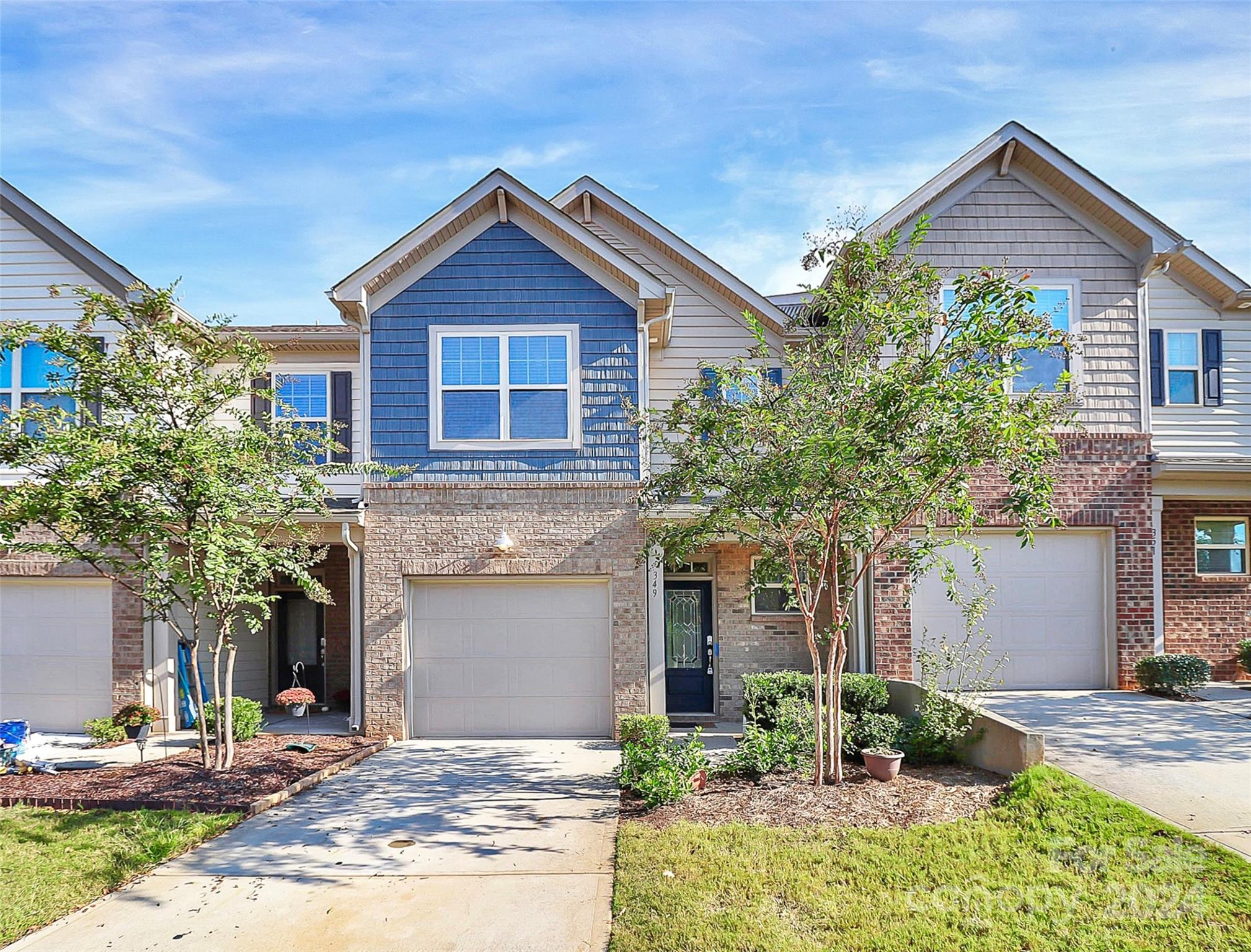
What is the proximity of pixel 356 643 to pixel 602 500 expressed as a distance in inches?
161

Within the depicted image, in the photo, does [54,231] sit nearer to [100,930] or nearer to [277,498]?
[277,498]

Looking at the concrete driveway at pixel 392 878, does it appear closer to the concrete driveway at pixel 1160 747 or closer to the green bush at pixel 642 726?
the green bush at pixel 642 726

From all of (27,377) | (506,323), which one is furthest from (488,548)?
(27,377)

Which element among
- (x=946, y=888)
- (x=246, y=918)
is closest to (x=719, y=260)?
(x=946, y=888)

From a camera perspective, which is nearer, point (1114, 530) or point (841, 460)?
point (841, 460)

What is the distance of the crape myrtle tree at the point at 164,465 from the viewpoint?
845 centimetres

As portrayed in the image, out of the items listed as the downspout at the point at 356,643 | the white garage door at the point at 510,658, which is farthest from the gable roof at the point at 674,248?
the downspout at the point at 356,643

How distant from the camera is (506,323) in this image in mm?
11852

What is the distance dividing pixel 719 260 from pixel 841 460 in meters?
6.92

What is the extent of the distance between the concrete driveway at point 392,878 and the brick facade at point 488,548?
217cm

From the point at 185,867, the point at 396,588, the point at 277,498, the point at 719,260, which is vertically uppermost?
the point at 719,260

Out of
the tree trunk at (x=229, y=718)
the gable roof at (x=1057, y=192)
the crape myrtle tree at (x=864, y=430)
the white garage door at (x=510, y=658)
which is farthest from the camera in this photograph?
the gable roof at (x=1057, y=192)

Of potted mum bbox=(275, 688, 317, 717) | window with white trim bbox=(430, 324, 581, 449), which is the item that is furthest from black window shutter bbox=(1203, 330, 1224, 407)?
potted mum bbox=(275, 688, 317, 717)

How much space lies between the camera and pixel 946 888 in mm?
6027
